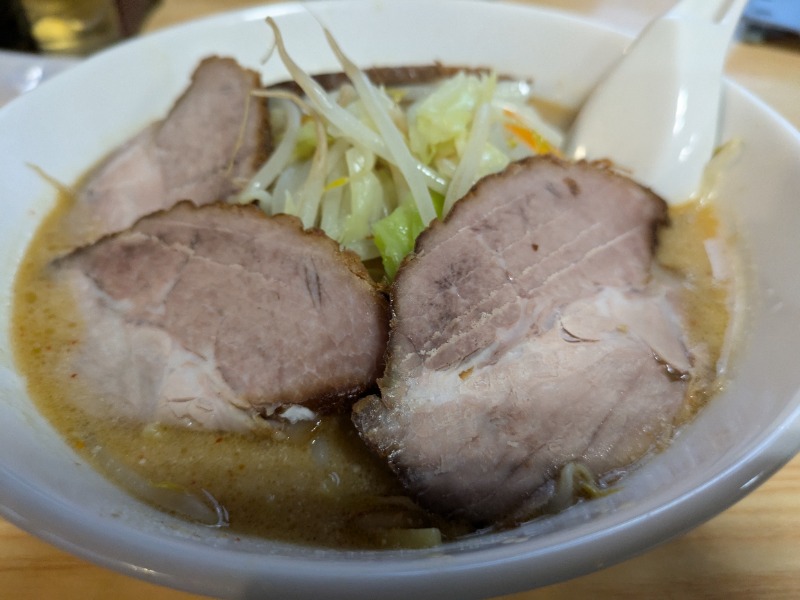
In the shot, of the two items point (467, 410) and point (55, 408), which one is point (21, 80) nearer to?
point (55, 408)

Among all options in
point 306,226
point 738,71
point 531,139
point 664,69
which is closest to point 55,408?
point 306,226

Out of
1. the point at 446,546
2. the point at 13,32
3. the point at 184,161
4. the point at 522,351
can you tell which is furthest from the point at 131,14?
the point at 446,546

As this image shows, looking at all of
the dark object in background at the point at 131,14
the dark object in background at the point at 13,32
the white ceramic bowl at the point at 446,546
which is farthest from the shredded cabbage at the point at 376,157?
the dark object in background at the point at 13,32

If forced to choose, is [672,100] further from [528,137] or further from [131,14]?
[131,14]

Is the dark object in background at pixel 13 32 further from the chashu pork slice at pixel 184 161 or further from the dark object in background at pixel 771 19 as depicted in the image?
the dark object in background at pixel 771 19

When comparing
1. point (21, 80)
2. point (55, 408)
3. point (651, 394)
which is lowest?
point (55, 408)

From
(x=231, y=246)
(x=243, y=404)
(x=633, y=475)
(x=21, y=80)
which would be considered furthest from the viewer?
(x=21, y=80)
